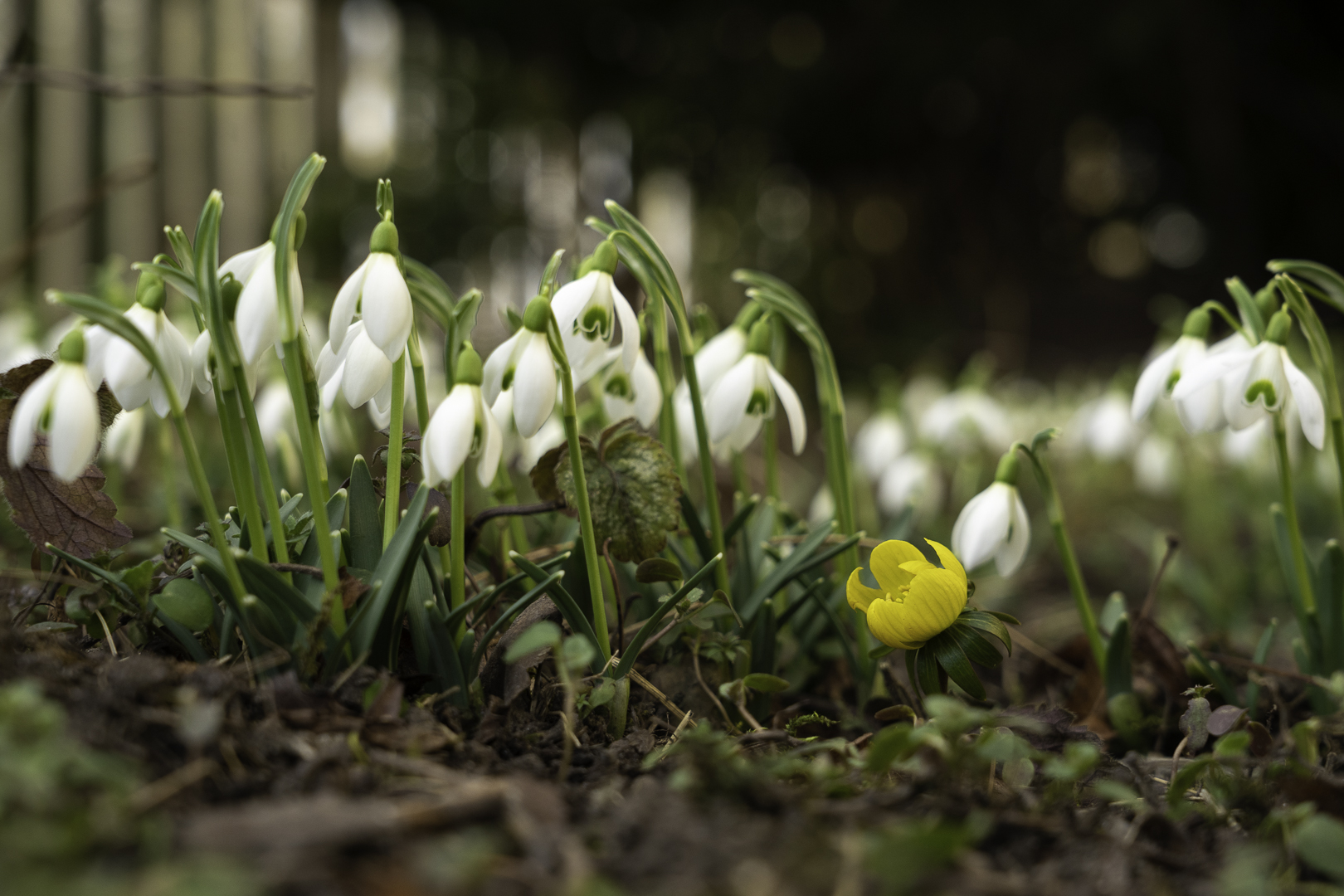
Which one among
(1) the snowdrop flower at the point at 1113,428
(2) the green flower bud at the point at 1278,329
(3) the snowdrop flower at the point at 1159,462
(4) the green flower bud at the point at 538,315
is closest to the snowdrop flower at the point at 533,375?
(4) the green flower bud at the point at 538,315

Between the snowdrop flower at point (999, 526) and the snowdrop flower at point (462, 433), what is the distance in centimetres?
71

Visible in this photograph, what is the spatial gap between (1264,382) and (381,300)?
115 cm

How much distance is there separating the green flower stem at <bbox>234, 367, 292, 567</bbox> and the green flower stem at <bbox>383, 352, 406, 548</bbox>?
119mm

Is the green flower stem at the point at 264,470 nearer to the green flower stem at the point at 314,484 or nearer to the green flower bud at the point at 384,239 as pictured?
the green flower stem at the point at 314,484

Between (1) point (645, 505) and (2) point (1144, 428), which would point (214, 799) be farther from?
(2) point (1144, 428)

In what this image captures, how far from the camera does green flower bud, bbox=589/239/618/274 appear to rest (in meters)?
1.17

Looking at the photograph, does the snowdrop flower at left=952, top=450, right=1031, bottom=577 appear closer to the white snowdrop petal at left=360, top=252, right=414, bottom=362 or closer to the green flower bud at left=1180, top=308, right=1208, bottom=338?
the green flower bud at left=1180, top=308, right=1208, bottom=338

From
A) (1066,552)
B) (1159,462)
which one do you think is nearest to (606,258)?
(1066,552)

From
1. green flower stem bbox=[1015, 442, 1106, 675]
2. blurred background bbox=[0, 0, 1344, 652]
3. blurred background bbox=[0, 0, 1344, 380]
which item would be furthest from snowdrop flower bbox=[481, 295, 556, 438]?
blurred background bbox=[0, 0, 1344, 380]

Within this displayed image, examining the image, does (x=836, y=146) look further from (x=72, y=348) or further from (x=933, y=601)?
(x=72, y=348)

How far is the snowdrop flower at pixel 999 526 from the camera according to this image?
1.33 meters

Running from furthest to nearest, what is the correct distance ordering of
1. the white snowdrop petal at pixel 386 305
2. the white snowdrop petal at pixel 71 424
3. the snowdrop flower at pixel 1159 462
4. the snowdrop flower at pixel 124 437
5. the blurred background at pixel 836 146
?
1. the blurred background at pixel 836 146
2. the snowdrop flower at pixel 1159 462
3. the snowdrop flower at pixel 124 437
4. the white snowdrop petal at pixel 386 305
5. the white snowdrop petal at pixel 71 424

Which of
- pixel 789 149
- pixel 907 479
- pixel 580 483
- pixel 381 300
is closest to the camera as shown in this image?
pixel 381 300

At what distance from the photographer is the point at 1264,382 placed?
A: 1.25 metres
